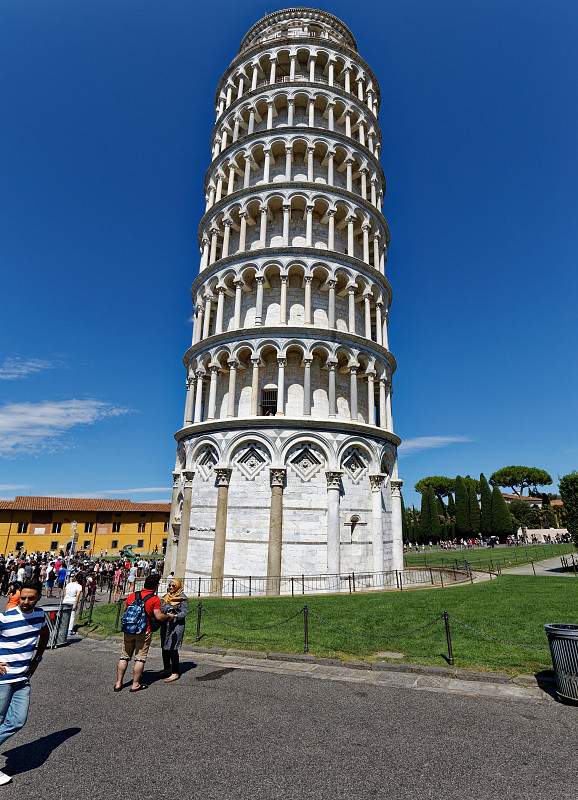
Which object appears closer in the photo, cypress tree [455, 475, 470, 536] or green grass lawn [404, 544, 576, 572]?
green grass lawn [404, 544, 576, 572]

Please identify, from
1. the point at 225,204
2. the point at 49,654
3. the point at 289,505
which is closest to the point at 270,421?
the point at 289,505

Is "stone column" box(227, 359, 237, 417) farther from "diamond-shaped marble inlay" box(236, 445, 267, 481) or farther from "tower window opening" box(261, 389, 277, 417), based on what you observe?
"diamond-shaped marble inlay" box(236, 445, 267, 481)

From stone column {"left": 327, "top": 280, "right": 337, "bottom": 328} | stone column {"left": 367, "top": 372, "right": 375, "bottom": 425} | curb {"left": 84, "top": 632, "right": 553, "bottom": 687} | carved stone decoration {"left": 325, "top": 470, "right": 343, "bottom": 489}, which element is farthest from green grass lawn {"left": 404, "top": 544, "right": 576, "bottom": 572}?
curb {"left": 84, "top": 632, "right": 553, "bottom": 687}

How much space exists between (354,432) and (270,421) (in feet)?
15.6

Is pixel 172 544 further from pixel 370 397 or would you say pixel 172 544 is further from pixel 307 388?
pixel 370 397

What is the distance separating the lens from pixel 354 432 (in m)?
24.0

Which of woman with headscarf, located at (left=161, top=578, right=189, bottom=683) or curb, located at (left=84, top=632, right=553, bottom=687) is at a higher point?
woman with headscarf, located at (left=161, top=578, right=189, bottom=683)

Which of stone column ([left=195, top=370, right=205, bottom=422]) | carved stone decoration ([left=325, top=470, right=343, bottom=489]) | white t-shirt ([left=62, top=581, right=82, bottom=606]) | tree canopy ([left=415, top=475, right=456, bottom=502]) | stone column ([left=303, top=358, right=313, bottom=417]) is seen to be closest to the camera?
white t-shirt ([left=62, top=581, right=82, bottom=606])

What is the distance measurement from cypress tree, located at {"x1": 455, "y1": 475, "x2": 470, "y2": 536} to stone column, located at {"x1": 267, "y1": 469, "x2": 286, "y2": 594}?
2316 inches

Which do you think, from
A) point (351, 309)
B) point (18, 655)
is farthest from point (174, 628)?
point (351, 309)

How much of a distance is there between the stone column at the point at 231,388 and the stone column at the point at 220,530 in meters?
3.36

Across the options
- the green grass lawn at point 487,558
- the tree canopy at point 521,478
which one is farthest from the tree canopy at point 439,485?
the green grass lawn at point 487,558

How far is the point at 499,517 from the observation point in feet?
229

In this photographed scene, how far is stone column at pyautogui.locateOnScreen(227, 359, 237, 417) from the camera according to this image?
2441cm
